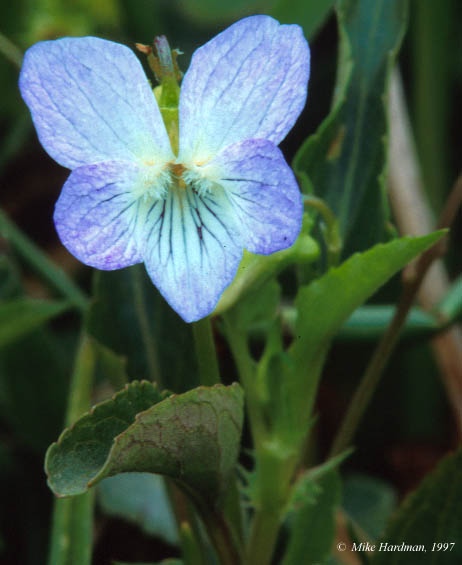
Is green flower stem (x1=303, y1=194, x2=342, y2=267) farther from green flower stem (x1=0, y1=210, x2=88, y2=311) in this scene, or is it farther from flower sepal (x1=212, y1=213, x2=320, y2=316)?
green flower stem (x1=0, y1=210, x2=88, y2=311)

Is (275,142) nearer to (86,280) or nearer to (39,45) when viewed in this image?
(39,45)

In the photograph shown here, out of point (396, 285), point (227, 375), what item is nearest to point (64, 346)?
point (227, 375)

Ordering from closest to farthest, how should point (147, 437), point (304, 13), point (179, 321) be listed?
point (147, 437)
point (179, 321)
point (304, 13)

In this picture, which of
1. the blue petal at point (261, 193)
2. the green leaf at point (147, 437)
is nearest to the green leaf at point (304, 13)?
the blue petal at point (261, 193)

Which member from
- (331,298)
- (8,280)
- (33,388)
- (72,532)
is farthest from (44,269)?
(331,298)

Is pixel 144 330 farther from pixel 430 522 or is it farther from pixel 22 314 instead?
pixel 430 522

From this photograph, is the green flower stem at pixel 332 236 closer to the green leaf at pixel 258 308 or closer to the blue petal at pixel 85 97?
the green leaf at pixel 258 308
